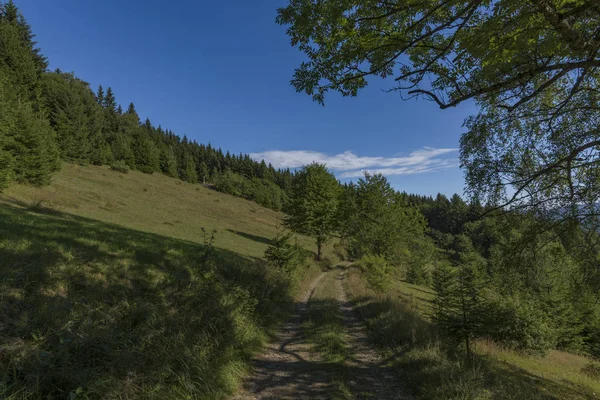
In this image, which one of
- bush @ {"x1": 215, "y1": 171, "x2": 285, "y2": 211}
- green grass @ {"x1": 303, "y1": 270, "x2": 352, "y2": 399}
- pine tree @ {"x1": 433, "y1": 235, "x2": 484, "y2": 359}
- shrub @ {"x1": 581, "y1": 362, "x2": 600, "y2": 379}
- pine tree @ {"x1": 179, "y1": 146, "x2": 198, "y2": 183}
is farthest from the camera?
pine tree @ {"x1": 179, "y1": 146, "x2": 198, "y2": 183}

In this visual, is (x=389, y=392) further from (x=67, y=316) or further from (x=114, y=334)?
(x=67, y=316)

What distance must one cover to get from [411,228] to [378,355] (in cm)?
2163

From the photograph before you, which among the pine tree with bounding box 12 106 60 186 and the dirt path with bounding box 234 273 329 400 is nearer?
the dirt path with bounding box 234 273 329 400

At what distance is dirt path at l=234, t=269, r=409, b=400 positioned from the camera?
5047 millimetres

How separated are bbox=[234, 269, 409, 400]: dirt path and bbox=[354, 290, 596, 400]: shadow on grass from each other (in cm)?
43

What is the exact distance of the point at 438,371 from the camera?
5289 millimetres

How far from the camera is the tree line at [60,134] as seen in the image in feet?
67.7

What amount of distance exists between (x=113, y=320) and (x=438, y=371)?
22.2 ft

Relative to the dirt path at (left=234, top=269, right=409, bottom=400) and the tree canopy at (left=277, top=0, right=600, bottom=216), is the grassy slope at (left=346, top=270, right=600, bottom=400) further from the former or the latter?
the tree canopy at (left=277, top=0, right=600, bottom=216)

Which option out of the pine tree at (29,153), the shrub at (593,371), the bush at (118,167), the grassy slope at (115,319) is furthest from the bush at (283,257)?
the bush at (118,167)

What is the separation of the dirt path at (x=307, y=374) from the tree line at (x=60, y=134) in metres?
21.9

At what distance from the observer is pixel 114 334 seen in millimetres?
4414

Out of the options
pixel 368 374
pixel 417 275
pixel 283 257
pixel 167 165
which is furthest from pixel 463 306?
pixel 167 165

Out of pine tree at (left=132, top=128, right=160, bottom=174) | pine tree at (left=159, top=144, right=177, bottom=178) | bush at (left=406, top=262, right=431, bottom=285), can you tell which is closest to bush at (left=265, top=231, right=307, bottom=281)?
bush at (left=406, top=262, right=431, bottom=285)
